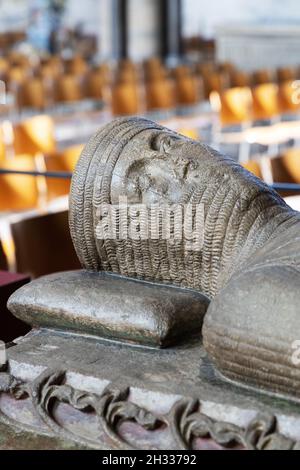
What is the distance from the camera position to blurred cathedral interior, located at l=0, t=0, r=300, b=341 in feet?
12.3

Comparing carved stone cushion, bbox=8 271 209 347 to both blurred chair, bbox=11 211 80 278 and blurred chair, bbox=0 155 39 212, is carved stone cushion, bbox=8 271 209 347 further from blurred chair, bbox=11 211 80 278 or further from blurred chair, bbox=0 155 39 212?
blurred chair, bbox=0 155 39 212

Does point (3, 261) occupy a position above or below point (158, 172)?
below

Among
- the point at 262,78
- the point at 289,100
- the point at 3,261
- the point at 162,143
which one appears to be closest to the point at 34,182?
the point at 3,261

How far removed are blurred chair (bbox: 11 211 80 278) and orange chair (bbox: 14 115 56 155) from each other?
2533mm

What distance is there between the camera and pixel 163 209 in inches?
75.1

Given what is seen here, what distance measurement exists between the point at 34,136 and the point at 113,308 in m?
4.43

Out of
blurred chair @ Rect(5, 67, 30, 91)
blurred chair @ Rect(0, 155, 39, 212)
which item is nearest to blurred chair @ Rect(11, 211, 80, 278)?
blurred chair @ Rect(0, 155, 39, 212)

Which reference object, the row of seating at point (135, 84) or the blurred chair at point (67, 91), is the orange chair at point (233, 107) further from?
the blurred chair at point (67, 91)

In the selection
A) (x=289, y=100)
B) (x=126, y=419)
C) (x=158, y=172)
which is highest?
(x=158, y=172)

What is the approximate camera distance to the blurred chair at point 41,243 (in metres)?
3.49

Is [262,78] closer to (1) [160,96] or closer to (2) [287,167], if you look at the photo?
(1) [160,96]

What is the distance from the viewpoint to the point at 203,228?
6.13 feet

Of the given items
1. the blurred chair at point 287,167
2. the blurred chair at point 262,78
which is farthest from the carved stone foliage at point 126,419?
the blurred chair at point 262,78

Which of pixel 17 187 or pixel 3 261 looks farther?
pixel 17 187
